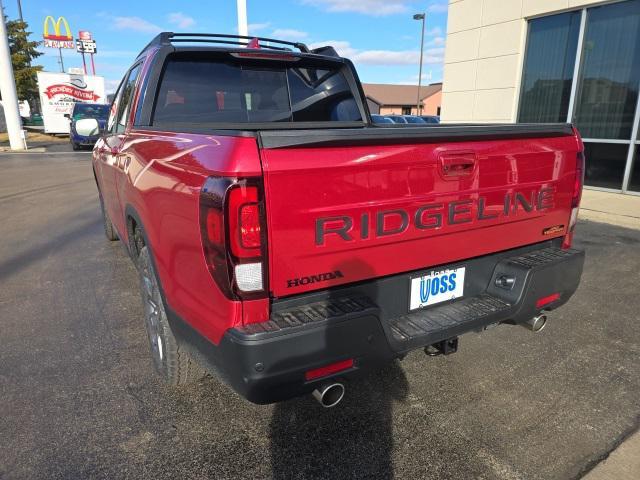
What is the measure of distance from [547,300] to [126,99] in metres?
3.43

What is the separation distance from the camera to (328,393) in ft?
6.50

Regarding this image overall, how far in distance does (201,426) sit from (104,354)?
1.16m

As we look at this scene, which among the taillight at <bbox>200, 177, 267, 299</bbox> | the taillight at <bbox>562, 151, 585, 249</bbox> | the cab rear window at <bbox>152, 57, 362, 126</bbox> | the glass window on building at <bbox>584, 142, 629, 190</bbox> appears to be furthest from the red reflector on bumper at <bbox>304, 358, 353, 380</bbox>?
the glass window on building at <bbox>584, 142, 629, 190</bbox>

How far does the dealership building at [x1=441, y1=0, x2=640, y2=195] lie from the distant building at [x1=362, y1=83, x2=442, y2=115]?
54.2 m

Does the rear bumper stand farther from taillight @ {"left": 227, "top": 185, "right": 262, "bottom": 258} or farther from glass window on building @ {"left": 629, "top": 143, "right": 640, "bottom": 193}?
glass window on building @ {"left": 629, "top": 143, "right": 640, "bottom": 193}

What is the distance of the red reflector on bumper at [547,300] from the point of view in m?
2.58

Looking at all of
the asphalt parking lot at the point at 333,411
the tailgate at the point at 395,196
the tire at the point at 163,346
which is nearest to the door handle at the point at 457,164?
the tailgate at the point at 395,196

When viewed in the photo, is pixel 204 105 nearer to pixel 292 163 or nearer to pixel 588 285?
pixel 292 163

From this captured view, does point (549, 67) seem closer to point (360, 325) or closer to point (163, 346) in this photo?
point (360, 325)

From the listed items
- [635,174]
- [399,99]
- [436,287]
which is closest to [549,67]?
[635,174]

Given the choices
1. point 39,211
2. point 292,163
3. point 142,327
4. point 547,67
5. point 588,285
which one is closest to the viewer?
point 292,163

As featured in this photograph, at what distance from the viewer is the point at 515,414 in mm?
2512

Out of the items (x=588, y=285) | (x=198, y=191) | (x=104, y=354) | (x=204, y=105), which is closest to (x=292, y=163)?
(x=198, y=191)

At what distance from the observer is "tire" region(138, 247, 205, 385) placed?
2.56 m
